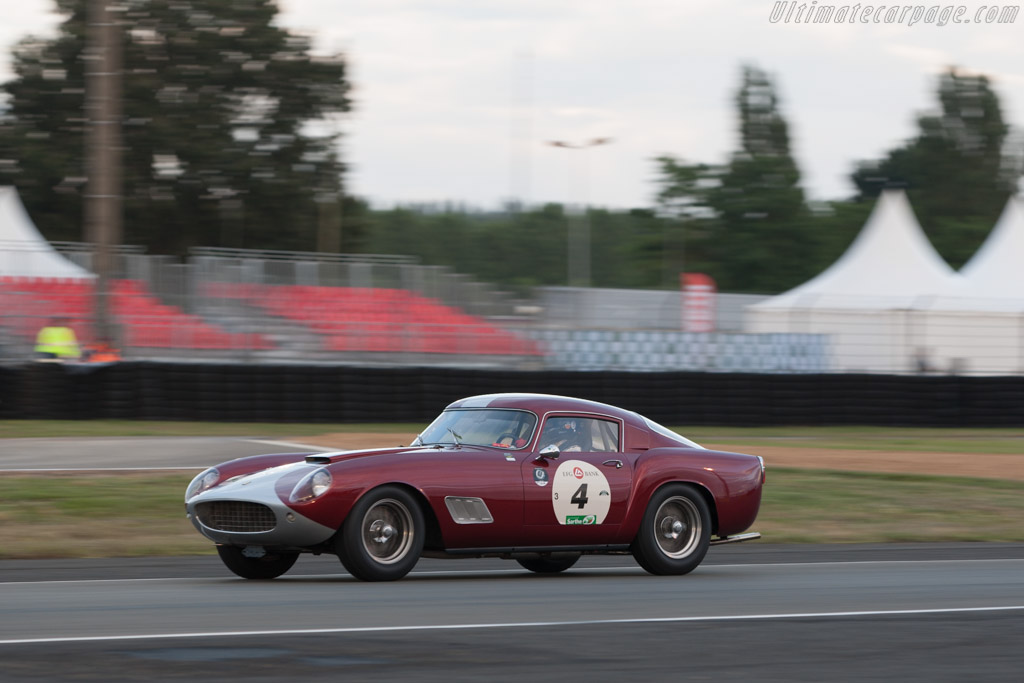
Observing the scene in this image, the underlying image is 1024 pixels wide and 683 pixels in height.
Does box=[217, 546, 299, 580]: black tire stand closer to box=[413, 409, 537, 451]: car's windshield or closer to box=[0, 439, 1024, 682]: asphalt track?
box=[0, 439, 1024, 682]: asphalt track

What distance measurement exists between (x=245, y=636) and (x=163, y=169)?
4296 cm

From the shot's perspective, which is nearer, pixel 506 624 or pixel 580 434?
pixel 506 624

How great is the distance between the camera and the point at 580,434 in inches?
336

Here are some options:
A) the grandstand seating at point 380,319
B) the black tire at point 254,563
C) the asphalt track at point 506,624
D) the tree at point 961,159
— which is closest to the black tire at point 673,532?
the asphalt track at point 506,624

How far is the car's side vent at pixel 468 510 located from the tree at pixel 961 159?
78254 millimetres

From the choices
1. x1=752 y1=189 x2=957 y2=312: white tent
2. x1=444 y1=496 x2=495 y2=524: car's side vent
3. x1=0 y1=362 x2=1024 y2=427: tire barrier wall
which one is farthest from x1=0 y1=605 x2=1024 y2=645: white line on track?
x1=752 y1=189 x2=957 y2=312: white tent

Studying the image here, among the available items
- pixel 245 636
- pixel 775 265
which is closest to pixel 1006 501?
pixel 245 636

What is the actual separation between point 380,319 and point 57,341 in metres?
6.11

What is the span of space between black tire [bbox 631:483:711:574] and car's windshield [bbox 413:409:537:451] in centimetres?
101

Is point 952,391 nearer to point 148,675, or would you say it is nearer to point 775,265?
point 148,675

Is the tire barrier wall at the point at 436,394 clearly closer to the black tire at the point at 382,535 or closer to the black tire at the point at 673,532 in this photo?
the black tire at the point at 673,532

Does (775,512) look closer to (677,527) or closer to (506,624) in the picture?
(677,527)

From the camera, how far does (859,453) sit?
19891 mm

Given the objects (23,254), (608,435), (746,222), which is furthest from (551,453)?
(746,222)
